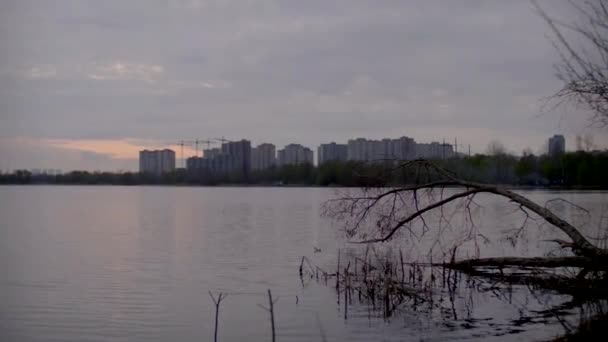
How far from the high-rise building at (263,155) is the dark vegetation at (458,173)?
19.6 meters

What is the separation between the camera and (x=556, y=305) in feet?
48.0

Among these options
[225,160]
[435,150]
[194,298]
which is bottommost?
[194,298]

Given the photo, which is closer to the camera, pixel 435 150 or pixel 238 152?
pixel 435 150

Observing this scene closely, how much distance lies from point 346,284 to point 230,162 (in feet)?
530

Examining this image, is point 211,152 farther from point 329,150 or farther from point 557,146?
point 557,146

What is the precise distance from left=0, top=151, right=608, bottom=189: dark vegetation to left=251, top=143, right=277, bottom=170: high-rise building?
19.6m

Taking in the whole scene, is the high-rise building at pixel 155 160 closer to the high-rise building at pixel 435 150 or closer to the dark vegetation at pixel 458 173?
the dark vegetation at pixel 458 173

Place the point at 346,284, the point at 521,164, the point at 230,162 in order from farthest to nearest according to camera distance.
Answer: the point at 230,162, the point at 521,164, the point at 346,284

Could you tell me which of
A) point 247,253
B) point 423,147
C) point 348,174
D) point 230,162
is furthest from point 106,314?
point 230,162

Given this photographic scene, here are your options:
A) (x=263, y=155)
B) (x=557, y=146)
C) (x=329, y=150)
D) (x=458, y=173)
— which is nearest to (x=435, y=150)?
(x=458, y=173)

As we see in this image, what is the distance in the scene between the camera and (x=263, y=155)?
184 m

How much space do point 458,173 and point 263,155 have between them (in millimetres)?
166459

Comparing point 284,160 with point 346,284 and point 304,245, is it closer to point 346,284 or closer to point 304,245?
point 304,245

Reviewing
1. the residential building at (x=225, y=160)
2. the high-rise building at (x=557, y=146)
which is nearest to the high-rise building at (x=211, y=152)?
the residential building at (x=225, y=160)
